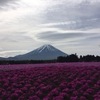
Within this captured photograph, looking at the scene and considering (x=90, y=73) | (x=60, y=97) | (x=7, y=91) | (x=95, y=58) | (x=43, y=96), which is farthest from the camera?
(x=95, y=58)

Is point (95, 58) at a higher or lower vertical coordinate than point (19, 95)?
higher

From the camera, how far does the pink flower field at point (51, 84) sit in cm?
1715

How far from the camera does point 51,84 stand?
2017 cm

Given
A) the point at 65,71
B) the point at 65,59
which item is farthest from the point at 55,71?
the point at 65,59

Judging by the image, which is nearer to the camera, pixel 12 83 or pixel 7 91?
pixel 7 91

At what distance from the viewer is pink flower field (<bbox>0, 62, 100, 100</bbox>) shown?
56.3 ft

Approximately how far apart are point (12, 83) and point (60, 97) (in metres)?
5.38

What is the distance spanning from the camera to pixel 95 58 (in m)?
39.1

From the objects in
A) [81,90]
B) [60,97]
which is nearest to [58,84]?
[81,90]

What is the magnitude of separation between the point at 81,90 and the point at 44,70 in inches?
275

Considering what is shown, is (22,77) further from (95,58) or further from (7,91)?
(95,58)

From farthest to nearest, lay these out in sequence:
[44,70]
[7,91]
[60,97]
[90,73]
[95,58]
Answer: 1. [95,58]
2. [44,70]
3. [90,73]
4. [7,91]
5. [60,97]

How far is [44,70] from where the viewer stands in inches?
958

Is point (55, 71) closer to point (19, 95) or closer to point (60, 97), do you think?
point (19, 95)
